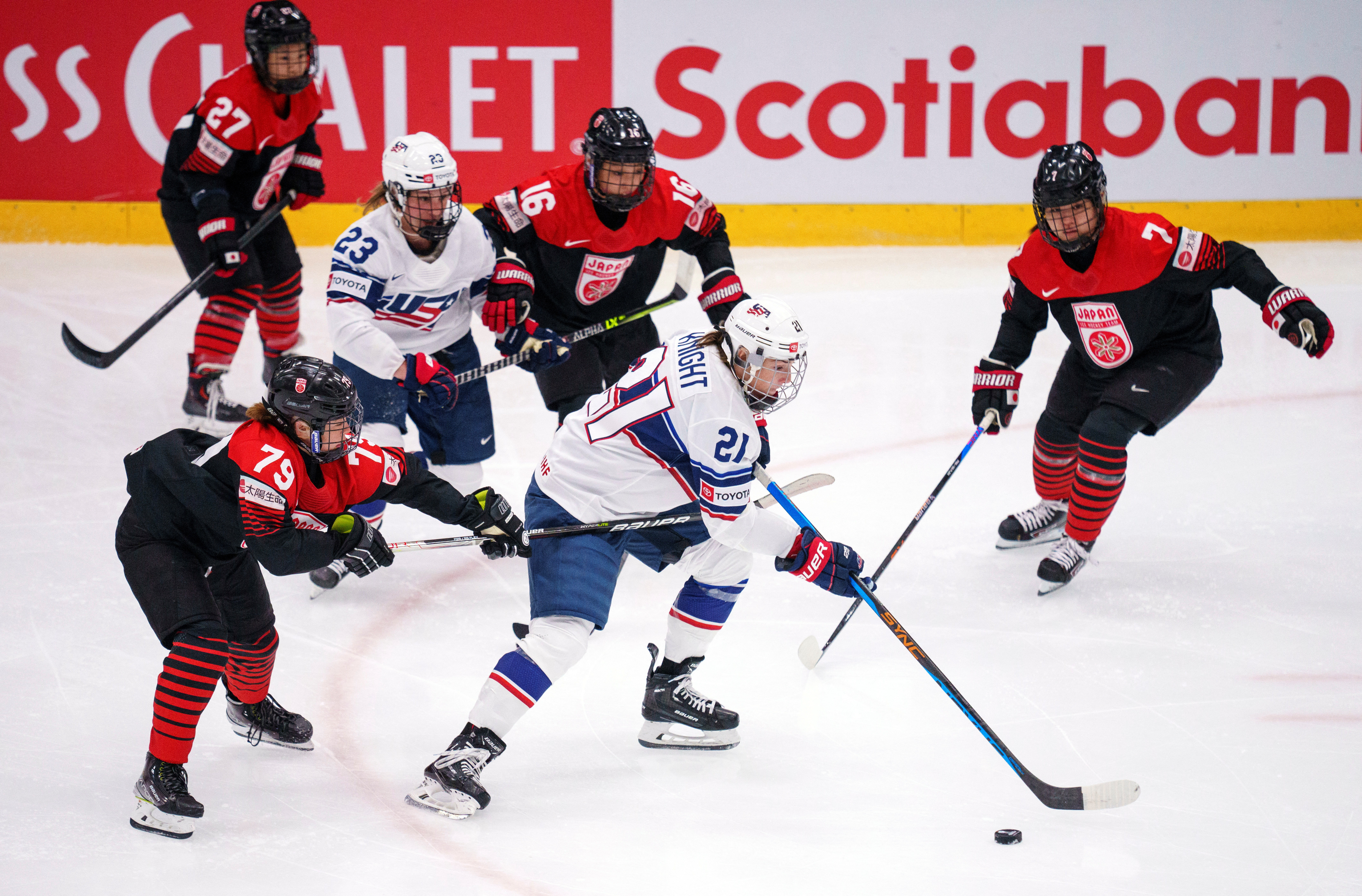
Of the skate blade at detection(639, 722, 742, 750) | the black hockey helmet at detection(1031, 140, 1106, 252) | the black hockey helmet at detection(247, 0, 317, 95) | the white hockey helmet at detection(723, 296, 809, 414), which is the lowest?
the skate blade at detection(639, 722, 742, 750)

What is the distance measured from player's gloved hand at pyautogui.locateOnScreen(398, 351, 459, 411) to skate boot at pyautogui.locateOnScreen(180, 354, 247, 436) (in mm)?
1407

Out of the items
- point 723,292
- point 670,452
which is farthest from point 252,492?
point 723,292

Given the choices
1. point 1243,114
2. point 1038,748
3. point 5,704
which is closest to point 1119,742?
point 1038,748

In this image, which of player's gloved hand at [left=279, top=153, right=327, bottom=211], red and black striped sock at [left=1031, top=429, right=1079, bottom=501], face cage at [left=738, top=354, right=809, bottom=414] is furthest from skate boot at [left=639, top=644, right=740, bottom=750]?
player's gloved hand at [left=279, top=153, right=327, bottom=211]

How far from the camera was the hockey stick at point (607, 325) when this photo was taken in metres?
3.85

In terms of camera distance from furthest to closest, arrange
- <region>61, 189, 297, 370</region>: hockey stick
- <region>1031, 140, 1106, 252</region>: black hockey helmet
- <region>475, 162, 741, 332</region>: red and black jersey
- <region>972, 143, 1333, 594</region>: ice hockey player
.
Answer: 1. <region>61, 189, 297, 370</region>: hockey stick
2. <region>475, 162, 741, 332</region>: red and black jersey
3. <region>972, 143, 1333, 594</region>: ice hockey player
4. <region>1031, 140, 1106, 252</region>: black hockey helmet

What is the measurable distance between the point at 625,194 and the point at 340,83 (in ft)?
12.7

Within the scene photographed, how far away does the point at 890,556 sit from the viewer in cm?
354

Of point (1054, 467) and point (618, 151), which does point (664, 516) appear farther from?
point (1054, 467)

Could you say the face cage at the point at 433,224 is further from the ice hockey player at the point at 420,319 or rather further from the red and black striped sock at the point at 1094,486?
the red and black striped sock at the point at 1094,486

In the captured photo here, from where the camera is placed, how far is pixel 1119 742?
2.89 meters

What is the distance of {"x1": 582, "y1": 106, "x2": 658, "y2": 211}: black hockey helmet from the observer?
3.63 metres

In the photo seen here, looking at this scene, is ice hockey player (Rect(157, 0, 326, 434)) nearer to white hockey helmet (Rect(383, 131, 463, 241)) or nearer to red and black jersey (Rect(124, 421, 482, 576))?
white hockey helmet (Rect(383, 131, 463, 241))

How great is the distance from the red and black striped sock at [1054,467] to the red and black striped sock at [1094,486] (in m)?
0.28
